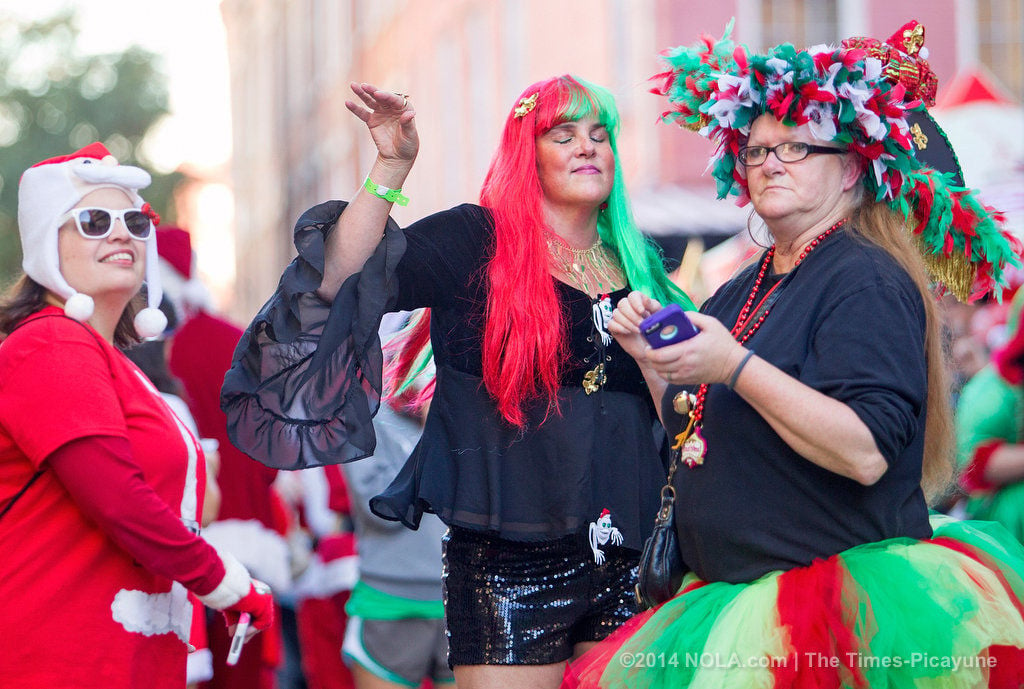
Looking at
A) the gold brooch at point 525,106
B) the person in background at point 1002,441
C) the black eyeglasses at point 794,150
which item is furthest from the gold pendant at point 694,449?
the person in background at point 1002,441

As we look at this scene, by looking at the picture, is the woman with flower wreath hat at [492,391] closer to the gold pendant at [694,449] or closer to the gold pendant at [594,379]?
the gold pendant at [594,379]

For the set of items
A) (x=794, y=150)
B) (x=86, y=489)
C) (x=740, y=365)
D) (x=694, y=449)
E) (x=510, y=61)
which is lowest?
(x=86, y=489)

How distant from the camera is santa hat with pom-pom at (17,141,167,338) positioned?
3.68 m

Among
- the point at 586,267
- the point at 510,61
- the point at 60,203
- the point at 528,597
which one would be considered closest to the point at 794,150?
the point at 586,267

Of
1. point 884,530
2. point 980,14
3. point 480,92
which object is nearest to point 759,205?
point 884,530

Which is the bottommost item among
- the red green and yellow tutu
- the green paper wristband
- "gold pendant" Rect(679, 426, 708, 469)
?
the red green and yellow tutu

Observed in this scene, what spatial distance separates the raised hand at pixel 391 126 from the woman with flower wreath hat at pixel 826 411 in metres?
0.73

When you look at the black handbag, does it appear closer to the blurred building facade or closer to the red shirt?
the blurred building facade

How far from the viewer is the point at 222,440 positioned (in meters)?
5.75

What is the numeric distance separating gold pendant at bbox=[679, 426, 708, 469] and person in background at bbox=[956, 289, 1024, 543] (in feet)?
8.33

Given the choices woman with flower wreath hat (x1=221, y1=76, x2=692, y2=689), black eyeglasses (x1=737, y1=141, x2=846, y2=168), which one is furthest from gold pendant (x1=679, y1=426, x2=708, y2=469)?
black eyeglasses (x1=737, y1=141, x2=846, y2=168)

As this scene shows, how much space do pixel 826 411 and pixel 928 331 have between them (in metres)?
0.52

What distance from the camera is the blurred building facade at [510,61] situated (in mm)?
15289

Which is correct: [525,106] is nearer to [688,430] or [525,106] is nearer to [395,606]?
[688,430]
